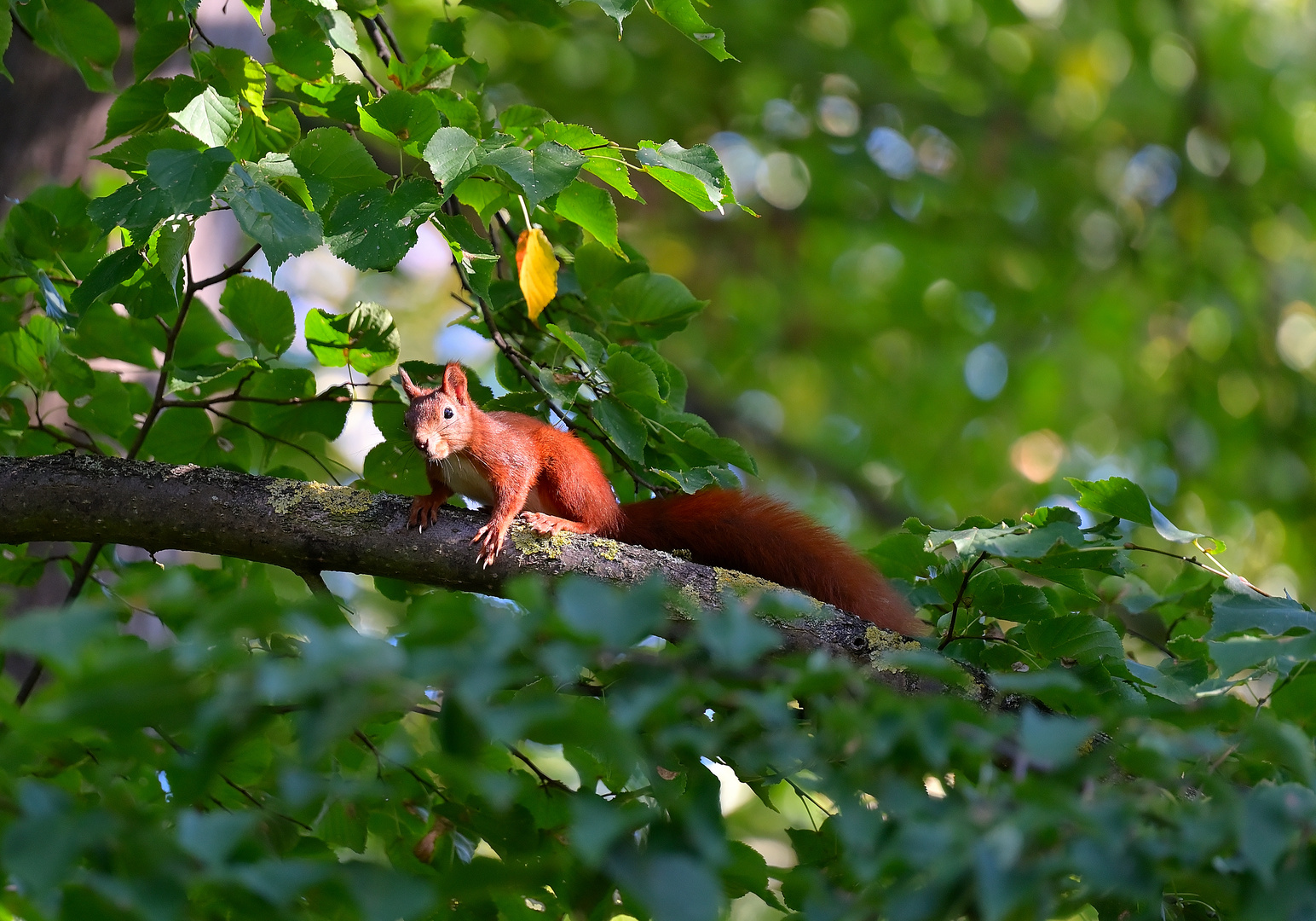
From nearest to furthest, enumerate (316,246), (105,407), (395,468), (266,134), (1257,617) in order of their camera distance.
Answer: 1. (1257,617)
2. (316,246)
3. (266,134)
4. (105,407)
5. (395,468)

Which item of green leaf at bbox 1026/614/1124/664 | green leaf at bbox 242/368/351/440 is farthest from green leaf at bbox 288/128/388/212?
green leaf at bbox 1026/614/1124/664

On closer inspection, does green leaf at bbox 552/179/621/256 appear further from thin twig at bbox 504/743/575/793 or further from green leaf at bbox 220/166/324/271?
thin twig at bbox 504/743/575/793

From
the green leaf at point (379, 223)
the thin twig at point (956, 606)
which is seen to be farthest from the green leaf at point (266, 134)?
the thin twig at point (956, 606)

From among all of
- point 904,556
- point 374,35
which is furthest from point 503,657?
point 374,35

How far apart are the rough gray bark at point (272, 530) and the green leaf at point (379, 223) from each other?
1.49 ft

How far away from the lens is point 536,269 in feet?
7.72

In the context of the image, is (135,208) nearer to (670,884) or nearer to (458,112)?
(458,112)

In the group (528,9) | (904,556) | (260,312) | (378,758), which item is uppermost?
(528,9)

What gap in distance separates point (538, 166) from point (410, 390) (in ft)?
2.58

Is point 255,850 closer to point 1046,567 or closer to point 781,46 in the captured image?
point 1046,567

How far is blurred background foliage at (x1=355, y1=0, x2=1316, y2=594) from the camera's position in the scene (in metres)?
6.63

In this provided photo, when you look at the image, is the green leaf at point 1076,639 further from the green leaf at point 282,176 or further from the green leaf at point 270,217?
the green leaf at point 282,176

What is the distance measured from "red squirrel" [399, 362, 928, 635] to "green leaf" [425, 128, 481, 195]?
2.38 ft

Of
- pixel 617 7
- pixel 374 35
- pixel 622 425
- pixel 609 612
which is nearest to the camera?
pixel 609 612
